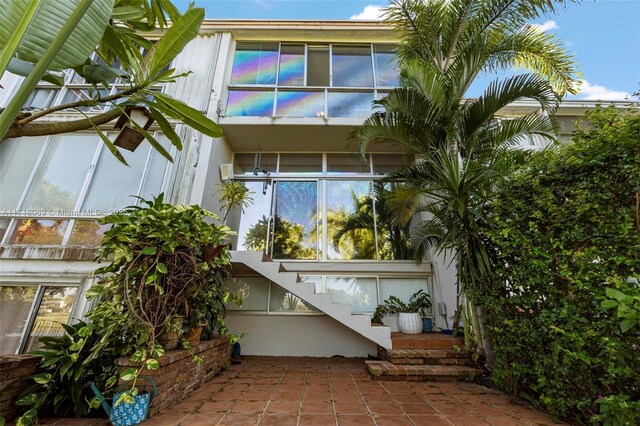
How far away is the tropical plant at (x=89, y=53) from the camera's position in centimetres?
66

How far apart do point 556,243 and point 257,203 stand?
5355 millimetres

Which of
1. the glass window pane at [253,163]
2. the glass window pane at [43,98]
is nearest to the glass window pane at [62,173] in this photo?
the glass window pane at [43,98]

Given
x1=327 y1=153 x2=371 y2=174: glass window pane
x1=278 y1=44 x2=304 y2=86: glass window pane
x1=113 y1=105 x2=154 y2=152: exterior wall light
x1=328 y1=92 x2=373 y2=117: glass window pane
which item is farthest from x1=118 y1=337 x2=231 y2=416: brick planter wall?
x1=278 y1=44 x2=304 y2=86: glass window pane

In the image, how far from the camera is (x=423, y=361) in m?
3.77

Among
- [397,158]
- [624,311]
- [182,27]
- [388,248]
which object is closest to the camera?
[182,27]

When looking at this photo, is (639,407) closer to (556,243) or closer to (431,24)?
(556,243)

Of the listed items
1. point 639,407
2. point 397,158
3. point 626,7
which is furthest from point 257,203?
point 626,7

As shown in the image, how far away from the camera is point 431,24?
4.58m

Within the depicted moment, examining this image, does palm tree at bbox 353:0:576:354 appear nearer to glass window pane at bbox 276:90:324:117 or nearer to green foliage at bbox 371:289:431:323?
green foliage at bbox 371:289:431:323

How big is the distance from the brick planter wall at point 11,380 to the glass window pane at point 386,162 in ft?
20.9

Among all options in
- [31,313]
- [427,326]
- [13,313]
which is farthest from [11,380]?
[427,326]

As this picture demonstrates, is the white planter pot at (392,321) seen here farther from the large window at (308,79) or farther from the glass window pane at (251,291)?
the large window at (308,79)

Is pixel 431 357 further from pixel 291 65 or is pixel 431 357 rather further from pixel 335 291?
pixel 291 65

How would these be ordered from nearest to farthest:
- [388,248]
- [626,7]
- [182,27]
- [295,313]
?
[182,27]
[626,7]
[295,313]
[388,248]
